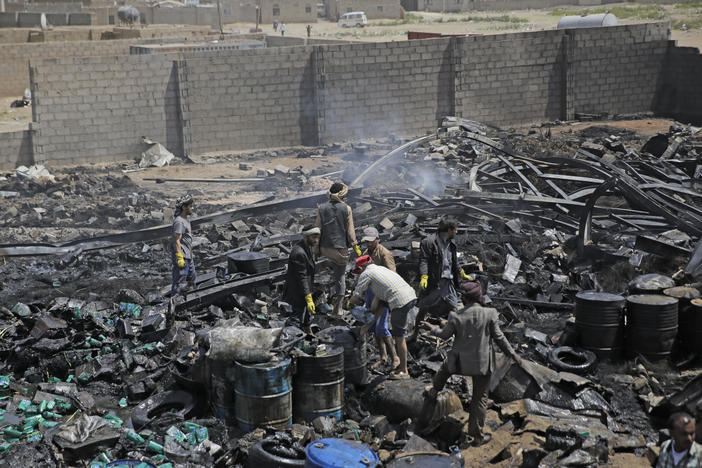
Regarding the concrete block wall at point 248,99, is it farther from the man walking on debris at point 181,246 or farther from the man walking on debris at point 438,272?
the man walking on debris at point 438,272

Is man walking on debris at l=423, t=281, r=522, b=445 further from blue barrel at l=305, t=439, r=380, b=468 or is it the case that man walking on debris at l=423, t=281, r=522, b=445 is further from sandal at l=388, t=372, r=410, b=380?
blue barrel at l=305, t=439, r=380, b=468

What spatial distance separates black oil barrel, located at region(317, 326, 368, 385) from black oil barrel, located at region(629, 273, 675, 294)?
326cm

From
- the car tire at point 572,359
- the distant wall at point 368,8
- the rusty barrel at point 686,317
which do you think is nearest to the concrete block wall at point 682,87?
the rusty barrel at point 686,317

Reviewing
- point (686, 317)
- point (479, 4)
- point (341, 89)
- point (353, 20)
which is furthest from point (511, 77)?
point (479, 4)

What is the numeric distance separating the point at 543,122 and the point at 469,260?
58.6ft

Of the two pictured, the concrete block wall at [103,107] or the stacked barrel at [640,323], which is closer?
the stacked barrel at [640,323]

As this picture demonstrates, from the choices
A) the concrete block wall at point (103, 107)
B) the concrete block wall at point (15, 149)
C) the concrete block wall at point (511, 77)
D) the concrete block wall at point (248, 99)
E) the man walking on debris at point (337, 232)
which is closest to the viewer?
the man walking on debris at point (337, 232)

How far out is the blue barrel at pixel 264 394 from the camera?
7211mm

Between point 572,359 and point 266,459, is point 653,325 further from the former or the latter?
point 266,459

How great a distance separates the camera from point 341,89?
2547 cm

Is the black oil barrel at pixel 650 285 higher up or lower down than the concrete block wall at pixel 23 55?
lower down

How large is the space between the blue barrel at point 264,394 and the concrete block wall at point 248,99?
17.6 metres

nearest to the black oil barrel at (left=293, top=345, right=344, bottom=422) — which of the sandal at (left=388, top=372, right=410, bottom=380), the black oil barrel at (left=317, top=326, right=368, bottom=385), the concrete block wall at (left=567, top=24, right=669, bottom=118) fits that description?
the black oil barrel at (left=317, top=326, right=368, bottom=385)

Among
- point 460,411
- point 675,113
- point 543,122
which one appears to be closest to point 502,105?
point 543,122
